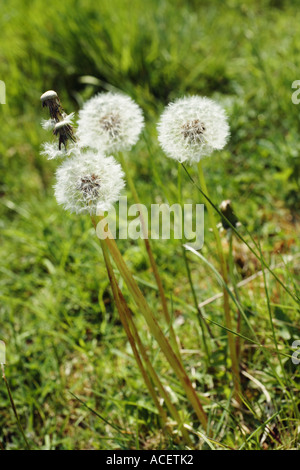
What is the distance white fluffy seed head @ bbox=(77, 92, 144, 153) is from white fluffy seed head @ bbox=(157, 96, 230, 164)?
0.09 m

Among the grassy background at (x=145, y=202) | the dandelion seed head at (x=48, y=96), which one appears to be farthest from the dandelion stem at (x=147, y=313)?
the dandelion seed head at (x=48, y=96)

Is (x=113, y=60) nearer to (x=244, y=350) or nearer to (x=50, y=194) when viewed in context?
(x=50, y=194)

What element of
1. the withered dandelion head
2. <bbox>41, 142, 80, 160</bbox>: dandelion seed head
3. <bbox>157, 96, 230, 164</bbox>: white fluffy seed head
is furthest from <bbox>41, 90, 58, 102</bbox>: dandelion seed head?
<bbox>157, 96, 230, 164</bbox>: white fluffy seed head

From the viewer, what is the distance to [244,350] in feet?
5.14

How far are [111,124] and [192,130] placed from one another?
0.23m

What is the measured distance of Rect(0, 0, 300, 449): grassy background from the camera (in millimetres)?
1509

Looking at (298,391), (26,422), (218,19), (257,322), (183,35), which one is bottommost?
(26,422)

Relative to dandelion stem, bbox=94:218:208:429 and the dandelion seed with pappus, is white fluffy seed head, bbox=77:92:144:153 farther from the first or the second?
dandelion stem, bbox=94:218:208:429

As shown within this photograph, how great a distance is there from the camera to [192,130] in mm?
1064

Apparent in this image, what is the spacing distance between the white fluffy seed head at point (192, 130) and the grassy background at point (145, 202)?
0.14m

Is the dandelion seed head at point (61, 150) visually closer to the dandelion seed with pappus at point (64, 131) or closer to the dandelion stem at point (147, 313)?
the dandelion seed with pappus at point (64, 131)
